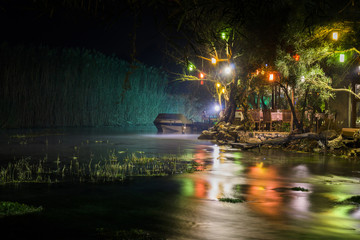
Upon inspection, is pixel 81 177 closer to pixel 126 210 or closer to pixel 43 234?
pixel 126 210

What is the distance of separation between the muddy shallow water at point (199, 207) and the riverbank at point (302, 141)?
183 inches

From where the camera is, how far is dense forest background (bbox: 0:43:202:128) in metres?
36.5

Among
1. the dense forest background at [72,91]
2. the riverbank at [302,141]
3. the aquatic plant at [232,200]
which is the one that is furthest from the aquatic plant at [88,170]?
the dense forest background at [72,91]

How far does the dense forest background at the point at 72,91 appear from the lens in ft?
120

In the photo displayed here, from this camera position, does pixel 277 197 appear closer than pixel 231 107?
Yes

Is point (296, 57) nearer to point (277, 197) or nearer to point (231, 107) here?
point (231, 107)

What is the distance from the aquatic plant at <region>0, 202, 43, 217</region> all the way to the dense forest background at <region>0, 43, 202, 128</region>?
18763mm

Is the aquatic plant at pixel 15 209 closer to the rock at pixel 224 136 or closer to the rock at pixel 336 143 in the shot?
the rock at pixel 336 143

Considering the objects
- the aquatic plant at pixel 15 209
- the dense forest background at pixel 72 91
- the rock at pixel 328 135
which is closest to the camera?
the aquatic plant at pixel 15 209

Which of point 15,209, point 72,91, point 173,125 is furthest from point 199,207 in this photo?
point 72,91

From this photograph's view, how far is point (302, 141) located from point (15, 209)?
1517 centimetres

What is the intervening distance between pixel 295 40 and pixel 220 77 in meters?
12.2

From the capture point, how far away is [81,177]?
11.7m

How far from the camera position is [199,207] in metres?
8.18
